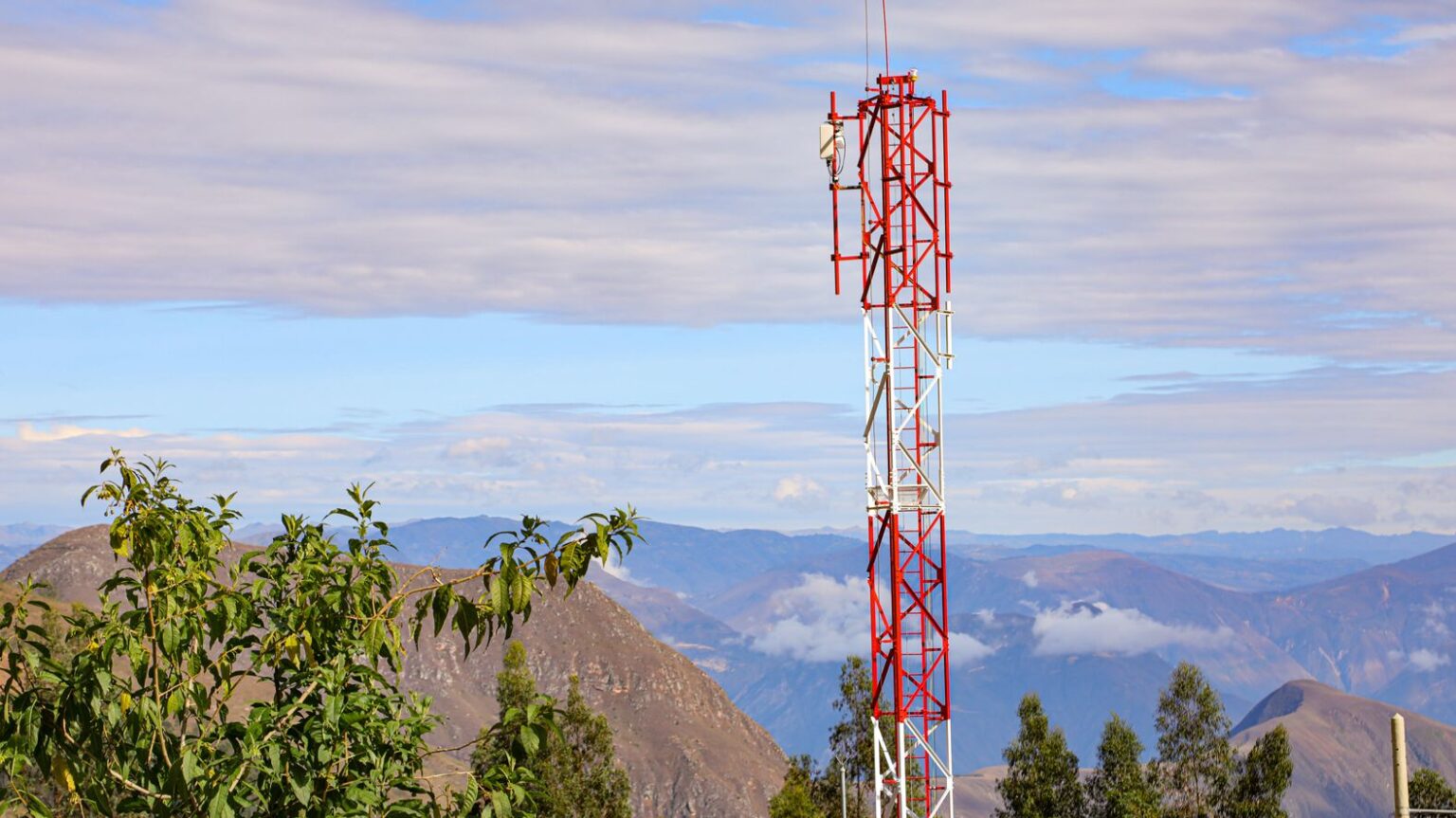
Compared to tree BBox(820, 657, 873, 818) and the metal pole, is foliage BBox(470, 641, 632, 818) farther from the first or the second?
the metal pole

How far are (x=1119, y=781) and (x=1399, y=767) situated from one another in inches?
2849

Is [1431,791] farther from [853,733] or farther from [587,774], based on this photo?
[587,774]

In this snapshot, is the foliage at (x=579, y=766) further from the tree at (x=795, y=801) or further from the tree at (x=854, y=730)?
the tree at (x=854, y=730)

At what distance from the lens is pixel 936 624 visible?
4825 centimetres

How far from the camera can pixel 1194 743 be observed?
9756cm

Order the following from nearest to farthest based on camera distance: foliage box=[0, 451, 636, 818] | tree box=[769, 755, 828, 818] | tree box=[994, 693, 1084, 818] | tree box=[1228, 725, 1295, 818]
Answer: foliage box=[0, 451, 636, 818], tree box=[769, 755, 828, 818], tree box=[1228, 725, 1295, 818], tree box=[994, 693, 1084, 818]

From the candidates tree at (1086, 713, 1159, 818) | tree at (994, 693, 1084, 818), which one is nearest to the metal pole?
tree at (1086, 713, 1159, 818)

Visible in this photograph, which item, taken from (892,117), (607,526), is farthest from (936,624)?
(607,526)

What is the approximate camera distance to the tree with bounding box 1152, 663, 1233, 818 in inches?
3819

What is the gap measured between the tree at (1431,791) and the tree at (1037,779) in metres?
19.5

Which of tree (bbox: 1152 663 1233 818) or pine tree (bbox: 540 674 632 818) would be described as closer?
tree (bbox: 1152 663 1233 818)

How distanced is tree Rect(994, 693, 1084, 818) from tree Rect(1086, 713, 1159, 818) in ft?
4.07

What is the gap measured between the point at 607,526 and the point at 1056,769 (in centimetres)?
9246

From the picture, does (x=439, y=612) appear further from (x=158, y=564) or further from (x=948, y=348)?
(x=948, y=348)
